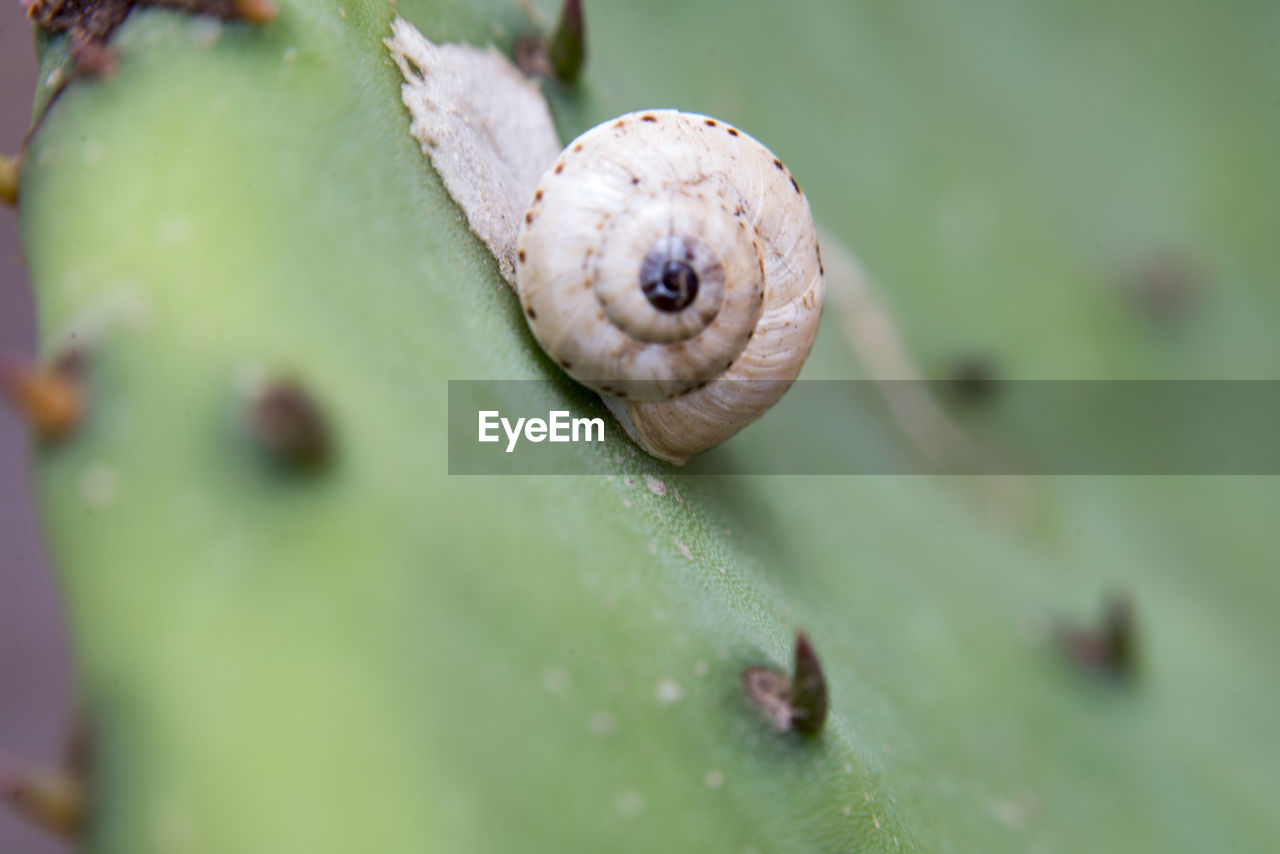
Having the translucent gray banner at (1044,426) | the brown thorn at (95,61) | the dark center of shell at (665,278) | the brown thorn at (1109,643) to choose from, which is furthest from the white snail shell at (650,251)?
the brown thorn at (1109,643)

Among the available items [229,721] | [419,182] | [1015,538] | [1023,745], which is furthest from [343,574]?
→ [1015,538]

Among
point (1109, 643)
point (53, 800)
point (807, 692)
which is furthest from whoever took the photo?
point (1109, 643)

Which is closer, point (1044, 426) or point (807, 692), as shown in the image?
point (807, 692)

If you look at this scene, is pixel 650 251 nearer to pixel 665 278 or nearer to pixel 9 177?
pixel 665 278

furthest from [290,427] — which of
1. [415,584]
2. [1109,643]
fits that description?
[1109,643]

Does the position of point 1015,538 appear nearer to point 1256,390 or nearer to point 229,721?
point 1256,390

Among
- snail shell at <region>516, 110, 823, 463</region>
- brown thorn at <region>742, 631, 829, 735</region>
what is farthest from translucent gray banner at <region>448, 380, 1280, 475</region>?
brown thorn at <region>742, 631, 829, 735</region>

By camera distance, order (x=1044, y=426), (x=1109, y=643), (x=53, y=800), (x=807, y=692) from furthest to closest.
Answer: (x=1044, y=426) → (x=1109, y=643) → (x=807, y=692) → (x=53, y=800)
